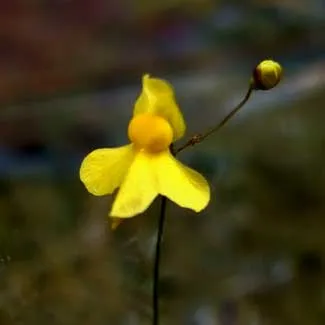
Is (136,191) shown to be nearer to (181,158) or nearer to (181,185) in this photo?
(181,185)

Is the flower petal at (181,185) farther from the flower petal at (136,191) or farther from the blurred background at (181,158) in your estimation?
the blurred background at (181,158)

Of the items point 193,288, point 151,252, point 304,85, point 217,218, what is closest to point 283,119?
point 304,85

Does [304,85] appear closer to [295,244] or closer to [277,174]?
[277,174]

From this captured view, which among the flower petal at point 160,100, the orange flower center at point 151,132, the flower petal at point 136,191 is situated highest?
the flower petal at point 160,100

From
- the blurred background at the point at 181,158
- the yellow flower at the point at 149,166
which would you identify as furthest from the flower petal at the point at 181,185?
the blurred background at the point at 181,158

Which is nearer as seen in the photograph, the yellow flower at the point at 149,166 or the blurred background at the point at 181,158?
the yellow flower at the point at 149,166

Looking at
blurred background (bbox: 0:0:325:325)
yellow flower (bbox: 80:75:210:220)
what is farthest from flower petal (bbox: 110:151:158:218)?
blurred background (bbox: 0:0:325:325)

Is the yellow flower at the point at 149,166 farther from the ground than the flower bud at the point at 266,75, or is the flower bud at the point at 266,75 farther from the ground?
the flower bud at the point at 266,75

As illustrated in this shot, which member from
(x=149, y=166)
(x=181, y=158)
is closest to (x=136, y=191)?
(x=149, y=166)
